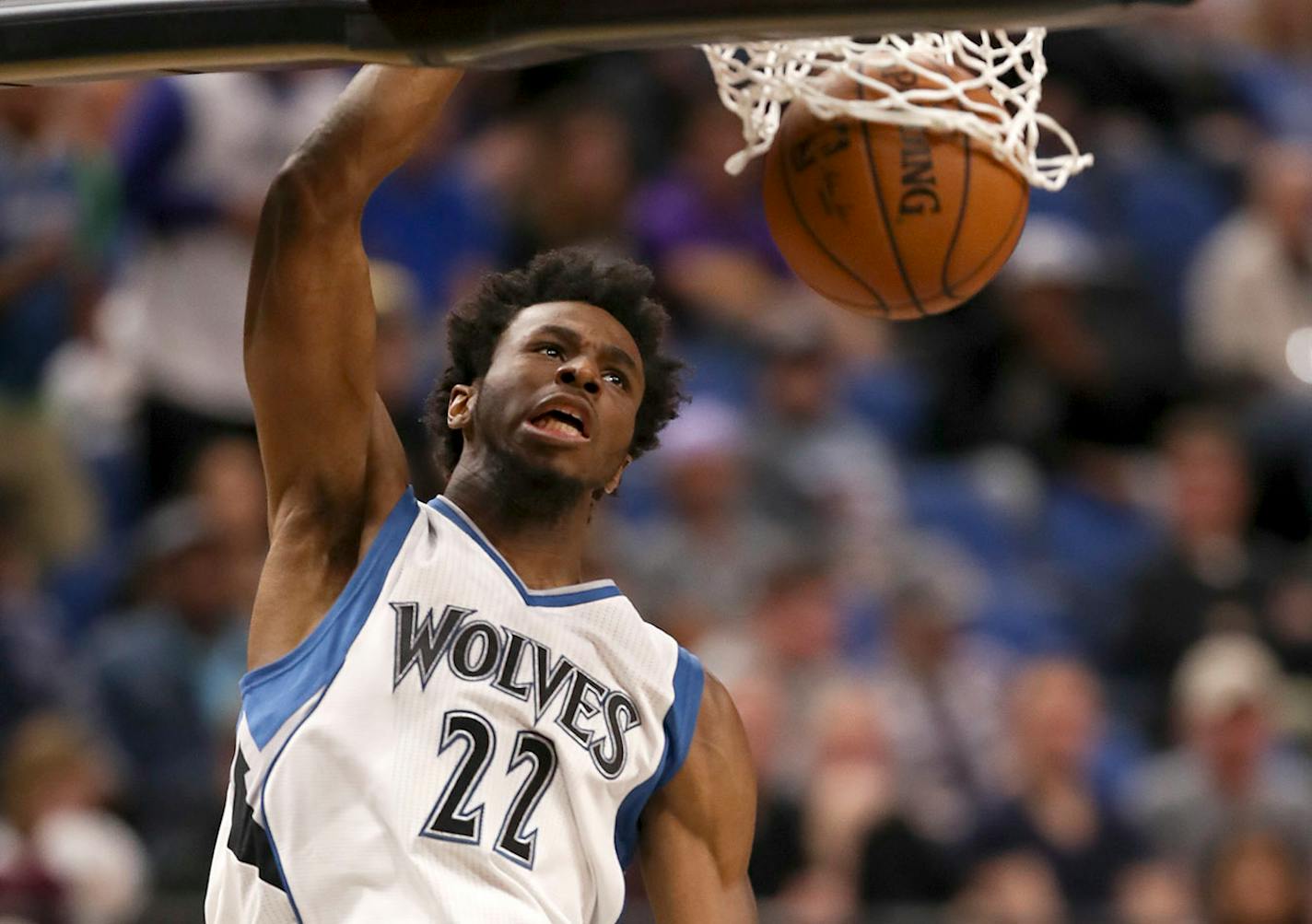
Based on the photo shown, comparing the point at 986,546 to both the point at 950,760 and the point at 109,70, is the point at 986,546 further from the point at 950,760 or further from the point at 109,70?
the point at 109,70

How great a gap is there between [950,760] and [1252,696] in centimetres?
92

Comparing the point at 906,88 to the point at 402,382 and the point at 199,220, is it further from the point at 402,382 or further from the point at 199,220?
the point at 199,220

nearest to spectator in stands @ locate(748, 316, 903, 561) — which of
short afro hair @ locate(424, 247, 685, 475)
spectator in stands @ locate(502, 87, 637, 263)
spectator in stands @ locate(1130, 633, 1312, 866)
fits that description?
spectator in stands @ locate(502, 87, 637, 263)

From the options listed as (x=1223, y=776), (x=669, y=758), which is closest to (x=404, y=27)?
(x=669, y=758)

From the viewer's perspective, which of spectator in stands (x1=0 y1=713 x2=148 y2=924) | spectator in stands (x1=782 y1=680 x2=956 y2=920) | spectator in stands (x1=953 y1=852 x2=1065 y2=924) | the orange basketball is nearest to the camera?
the orange basketball

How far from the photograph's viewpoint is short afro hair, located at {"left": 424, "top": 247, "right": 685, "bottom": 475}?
11.8 feet

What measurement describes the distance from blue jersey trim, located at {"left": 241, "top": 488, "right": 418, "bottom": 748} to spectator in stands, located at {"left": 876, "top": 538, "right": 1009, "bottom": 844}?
3.10 meters

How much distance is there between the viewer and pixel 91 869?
561 cm

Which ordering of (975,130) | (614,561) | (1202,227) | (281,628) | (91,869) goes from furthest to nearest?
(1202,227) < (614,561) < (91,869) < (975,130) < (281,628)

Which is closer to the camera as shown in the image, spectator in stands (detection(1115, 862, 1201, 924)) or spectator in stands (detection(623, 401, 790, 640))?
spectator in stands (detection(1115, 862, 1201, 924))

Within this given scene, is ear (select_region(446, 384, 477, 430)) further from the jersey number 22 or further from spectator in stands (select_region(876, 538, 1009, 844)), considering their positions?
spectator in stands (select_region(876, 538, 1009, 844))

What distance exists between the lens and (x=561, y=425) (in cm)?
340

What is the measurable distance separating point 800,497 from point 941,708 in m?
0.86

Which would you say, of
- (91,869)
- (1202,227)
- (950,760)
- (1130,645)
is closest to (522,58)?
(91,869)
